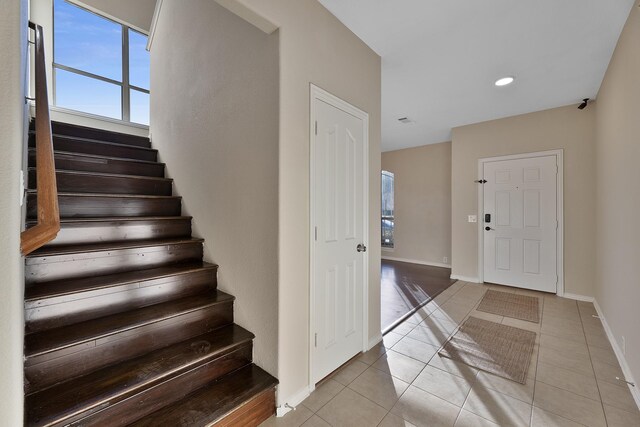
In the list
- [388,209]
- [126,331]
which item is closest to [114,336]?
[126,331]

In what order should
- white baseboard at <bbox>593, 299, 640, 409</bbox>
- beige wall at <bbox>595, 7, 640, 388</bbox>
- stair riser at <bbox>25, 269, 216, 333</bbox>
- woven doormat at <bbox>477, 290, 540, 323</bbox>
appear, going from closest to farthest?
stair riser at <bbox>25, 269, 216, 333</bbox> < white baseboard at <bbox>593, 299, 640, 409</bbox> < beige wall at <bbox>595, 7, 640, 388</bbox> < woven doormat at <bbox>477, 290, 540, 323</bbox>

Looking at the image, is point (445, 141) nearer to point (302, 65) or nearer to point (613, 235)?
point (613, 235)

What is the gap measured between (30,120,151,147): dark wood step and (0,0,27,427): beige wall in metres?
2.67

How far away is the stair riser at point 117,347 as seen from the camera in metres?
1.29

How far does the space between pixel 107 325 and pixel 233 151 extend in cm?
135

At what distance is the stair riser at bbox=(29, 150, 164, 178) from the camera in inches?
96.1

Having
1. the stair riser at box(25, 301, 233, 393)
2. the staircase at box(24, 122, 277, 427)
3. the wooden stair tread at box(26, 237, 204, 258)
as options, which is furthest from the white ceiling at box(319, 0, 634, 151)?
the stair riser at box(25, 301, 233, 393)

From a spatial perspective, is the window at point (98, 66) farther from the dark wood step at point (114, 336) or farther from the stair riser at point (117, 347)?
the stair riser at point (117, 347)

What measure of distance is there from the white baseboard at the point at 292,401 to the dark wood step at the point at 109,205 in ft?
6.69

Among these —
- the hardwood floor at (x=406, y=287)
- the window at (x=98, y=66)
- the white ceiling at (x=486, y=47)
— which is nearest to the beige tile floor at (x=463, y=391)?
the hardwood floor at (x=406, y=287)

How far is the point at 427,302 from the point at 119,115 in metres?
5.76

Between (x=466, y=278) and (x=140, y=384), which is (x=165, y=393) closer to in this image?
(x=140, y=384)

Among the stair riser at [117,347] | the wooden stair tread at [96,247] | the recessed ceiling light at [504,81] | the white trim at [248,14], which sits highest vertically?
the recessed ceiling light at [504,81]

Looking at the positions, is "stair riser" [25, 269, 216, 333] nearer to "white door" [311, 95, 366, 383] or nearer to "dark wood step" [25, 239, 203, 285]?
"dark wood step" [25, 239, 203, 285]
